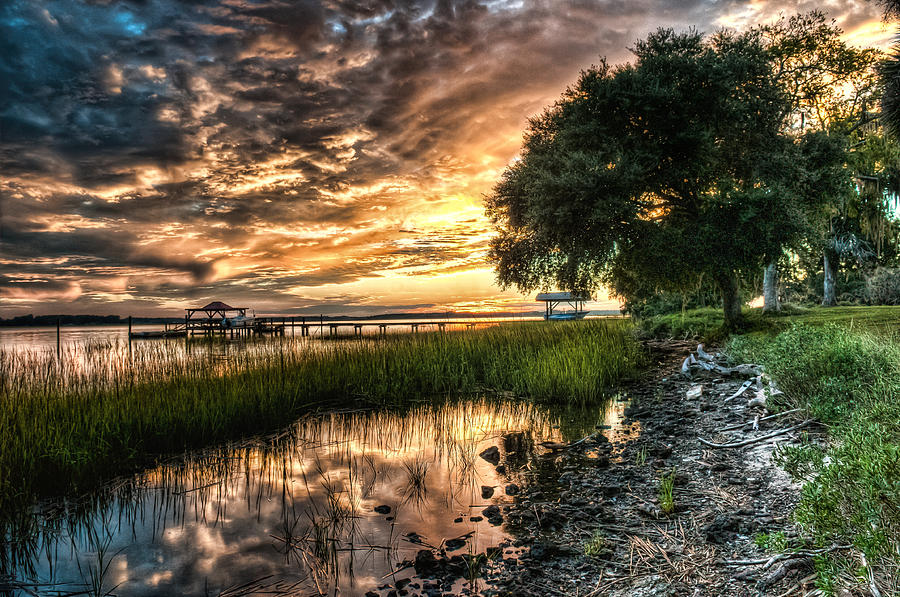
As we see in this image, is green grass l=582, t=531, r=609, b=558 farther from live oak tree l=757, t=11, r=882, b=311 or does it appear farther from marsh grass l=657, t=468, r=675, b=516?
live oak tree l=757, t=11, r=882, b=311

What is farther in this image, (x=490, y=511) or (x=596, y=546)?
(x=490, y=511)

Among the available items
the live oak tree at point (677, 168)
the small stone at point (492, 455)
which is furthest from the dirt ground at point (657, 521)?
the live oak tree at point (677, 168)

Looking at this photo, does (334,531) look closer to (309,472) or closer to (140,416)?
(309,472)

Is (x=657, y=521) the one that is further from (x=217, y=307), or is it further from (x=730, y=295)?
(x=217, y=307)

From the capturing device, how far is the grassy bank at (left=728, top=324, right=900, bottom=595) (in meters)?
2.62

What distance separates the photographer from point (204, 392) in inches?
363

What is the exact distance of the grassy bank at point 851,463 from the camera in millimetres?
2619

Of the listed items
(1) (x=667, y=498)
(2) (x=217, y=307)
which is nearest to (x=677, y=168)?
(1) (x=667, y=498)

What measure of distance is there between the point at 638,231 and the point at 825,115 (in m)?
17.3

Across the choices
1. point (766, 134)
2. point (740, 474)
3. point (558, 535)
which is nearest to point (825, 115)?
Answer: point (766, 134)

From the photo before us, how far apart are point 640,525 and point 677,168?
17.2m

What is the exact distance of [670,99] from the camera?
1820 cm

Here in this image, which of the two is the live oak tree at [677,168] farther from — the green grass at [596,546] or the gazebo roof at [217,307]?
the gazebo roof at [217,307]

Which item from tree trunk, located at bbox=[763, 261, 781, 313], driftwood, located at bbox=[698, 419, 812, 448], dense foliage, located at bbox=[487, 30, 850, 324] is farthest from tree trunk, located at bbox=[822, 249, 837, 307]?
driftwood, located at bbox=[698, 419, 812, 448]
